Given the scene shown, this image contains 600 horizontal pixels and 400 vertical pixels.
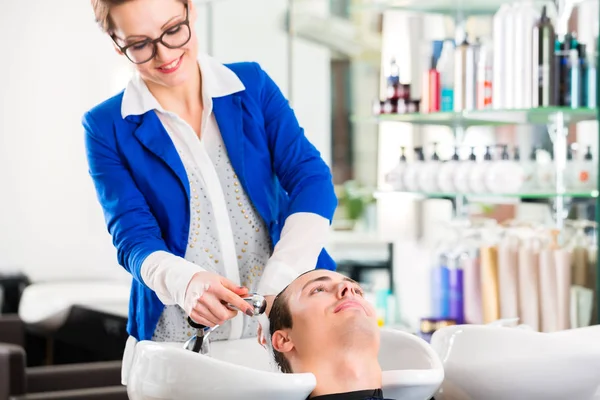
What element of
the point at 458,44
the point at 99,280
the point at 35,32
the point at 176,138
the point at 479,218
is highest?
the point at 35,32

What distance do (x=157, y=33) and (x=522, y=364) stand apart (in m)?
0.83

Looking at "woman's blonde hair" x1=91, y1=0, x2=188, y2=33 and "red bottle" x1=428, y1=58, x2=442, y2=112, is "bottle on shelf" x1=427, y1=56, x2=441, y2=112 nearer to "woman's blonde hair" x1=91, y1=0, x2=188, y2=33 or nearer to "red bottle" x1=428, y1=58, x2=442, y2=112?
"red bottle" x1=428, y1=58, x2=442, y2=112

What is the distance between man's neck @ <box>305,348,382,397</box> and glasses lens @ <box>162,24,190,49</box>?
0.60 metres

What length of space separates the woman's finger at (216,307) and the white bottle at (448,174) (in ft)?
6.48

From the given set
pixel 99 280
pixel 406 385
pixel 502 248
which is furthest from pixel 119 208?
pixel 99 280

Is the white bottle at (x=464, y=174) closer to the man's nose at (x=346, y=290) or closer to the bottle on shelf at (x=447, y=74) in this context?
the bottle on shelf at (x=447, y=74)

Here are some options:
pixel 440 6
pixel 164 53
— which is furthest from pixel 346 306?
pixel 440 6

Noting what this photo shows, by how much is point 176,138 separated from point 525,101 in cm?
172

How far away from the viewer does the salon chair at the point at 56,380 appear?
9.67ft

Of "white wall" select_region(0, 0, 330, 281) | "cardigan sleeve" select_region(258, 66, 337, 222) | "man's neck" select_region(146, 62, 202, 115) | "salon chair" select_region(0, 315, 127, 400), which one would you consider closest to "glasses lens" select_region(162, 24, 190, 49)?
"man's neck" select_region(146, 62, 202, 115)

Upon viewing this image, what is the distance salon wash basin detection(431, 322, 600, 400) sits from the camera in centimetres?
152

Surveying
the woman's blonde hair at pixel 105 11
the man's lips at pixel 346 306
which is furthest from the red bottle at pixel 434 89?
the man's lips at pixel 346 306

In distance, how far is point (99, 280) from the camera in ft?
16.7

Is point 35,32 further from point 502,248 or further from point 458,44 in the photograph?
point 502,248
